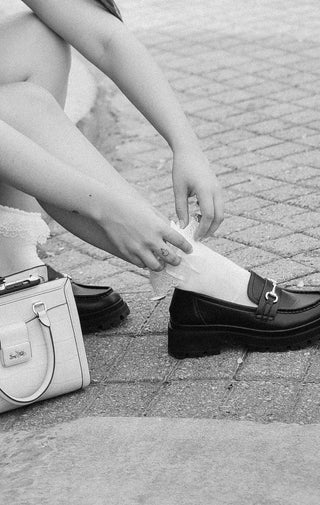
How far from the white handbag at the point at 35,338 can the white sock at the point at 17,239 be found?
28 cm

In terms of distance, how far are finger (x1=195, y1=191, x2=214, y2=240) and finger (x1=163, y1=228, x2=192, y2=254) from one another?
0.09 m

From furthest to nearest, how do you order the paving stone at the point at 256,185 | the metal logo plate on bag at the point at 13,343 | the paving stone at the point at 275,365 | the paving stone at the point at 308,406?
the paving stone at the point at 256,185
the paving stone at the point at 275,365
the metal logo plate on bag at the point at 13,343
the paving stone at the point at 308,406

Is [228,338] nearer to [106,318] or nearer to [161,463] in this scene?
[106,318]

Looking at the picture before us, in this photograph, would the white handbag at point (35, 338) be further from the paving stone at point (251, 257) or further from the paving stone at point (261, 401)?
the paving stone at point (251, 257)

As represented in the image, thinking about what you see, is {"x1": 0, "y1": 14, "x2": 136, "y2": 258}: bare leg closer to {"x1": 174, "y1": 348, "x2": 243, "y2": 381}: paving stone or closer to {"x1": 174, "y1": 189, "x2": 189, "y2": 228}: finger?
{"x1": 174, "y1": 189, "x2": 189, "y2": 228}: finger

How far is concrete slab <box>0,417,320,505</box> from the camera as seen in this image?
2137mm

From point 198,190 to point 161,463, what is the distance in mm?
741

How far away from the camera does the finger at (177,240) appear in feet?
8.16

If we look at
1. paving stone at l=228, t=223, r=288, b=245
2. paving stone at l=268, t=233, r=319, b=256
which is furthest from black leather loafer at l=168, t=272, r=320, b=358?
paving stone at l=228, t=223, r=288, b=245

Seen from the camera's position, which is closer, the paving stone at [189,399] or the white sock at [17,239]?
the paving stone at [189,399]

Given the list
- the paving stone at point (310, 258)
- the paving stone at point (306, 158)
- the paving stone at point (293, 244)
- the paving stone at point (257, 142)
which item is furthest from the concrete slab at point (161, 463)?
the paving stone at point (257, 142)

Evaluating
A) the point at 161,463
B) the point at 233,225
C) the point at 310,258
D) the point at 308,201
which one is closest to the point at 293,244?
the point at 310,258

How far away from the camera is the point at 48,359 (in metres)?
2.57

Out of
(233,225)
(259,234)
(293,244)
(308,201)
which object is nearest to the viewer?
(293,244)
